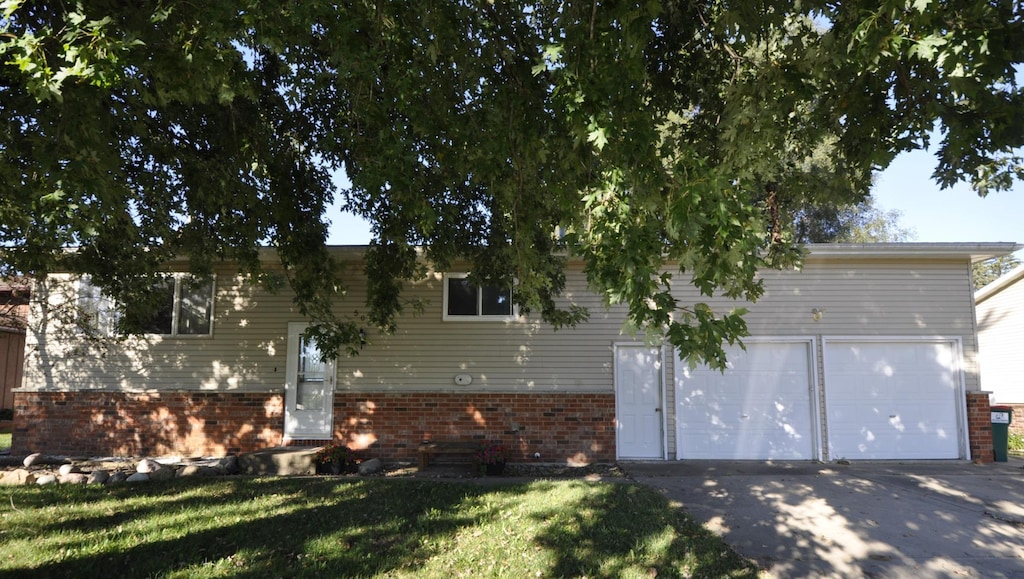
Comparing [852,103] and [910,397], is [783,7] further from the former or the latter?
[910,397]

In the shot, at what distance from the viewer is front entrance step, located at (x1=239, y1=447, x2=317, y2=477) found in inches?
357

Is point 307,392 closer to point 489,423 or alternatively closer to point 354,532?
point 489,423

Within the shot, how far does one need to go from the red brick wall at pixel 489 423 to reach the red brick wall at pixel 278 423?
0.02 meters

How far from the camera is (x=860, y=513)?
6645 mm

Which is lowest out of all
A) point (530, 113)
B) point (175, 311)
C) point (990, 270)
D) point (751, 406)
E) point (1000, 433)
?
point (1000, 433)

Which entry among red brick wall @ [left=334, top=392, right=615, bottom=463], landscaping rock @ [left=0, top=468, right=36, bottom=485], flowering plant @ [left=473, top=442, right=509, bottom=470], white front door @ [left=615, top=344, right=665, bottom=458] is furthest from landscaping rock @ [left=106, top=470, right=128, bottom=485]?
white front door @ [left=615, top=344, right=665, bottom=458]

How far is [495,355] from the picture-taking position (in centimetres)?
1041

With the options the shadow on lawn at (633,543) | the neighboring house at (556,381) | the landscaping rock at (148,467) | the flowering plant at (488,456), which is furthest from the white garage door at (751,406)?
the landscaping rock at (148,467)

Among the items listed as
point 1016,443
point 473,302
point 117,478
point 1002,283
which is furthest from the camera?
point 1002,283

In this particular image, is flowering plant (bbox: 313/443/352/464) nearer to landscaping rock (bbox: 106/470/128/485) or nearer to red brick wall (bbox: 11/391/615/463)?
red brick wall (bbox: 11/391/615/463)

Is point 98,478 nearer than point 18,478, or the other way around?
point 18,478

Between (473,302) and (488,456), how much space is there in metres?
2.60

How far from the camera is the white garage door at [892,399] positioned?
10.1 metres

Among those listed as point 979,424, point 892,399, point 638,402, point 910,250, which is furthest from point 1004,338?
point 638,402
